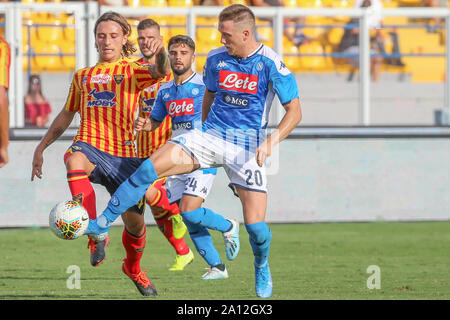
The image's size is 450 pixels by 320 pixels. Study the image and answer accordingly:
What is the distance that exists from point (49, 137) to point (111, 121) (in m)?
0.51

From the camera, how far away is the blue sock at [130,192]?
6348 mm

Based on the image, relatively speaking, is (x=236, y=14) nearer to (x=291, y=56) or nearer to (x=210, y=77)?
(x=210, y=77)

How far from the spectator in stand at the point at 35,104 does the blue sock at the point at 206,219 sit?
15.4 feet

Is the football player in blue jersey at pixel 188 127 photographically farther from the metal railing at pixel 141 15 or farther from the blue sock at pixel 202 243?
the metal railing at pixel 141 15

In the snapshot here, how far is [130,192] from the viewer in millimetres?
6367

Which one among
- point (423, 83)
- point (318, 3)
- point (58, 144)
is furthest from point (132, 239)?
point (318, 3)

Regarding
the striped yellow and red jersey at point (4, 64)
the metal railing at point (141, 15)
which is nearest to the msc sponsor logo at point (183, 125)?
the striped yellow and red jersey at point (4, 64)

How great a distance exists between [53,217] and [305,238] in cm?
530

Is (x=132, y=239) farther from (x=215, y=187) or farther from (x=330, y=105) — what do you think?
(x=330, y=105)

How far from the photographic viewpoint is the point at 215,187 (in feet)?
40.1

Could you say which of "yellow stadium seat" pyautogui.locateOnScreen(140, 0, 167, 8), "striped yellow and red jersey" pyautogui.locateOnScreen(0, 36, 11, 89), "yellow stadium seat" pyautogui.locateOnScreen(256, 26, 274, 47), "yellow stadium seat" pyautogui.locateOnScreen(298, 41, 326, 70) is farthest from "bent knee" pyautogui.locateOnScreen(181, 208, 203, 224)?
"yellow stadium seat" pyautogui.locateOnScreen(140, 0, 167, 8)

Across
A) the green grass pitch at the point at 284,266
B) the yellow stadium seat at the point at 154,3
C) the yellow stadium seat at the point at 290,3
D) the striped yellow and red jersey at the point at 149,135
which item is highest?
the yellow stadium seat at the point at 290,3

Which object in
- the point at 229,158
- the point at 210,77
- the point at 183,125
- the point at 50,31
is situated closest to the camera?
the point at 229,158

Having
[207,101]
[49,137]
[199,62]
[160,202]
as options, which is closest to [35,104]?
[199,62]
